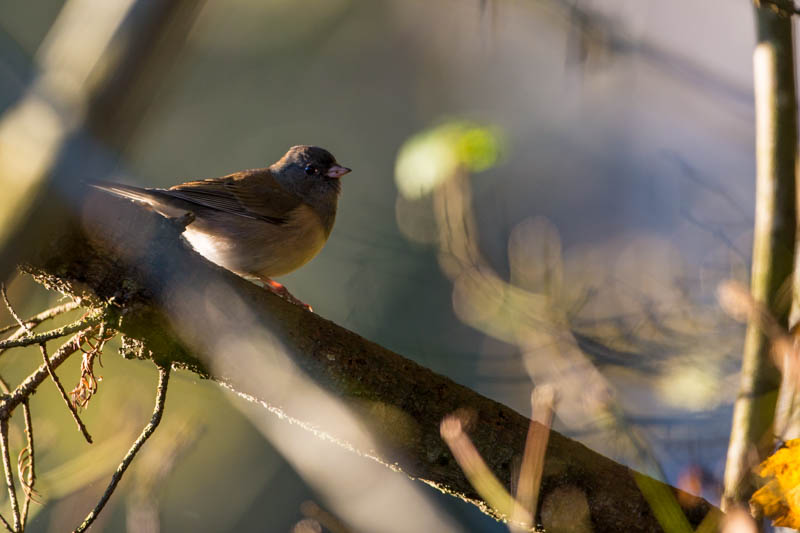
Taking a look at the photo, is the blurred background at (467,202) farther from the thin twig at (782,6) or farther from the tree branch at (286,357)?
the thin twig at (782,6)

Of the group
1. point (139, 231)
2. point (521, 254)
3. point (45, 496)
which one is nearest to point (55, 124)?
point (139, 231)

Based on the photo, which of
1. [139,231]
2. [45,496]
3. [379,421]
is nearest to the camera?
[139,231]

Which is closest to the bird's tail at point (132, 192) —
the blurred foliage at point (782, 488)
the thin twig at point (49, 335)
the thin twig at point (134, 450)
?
the thin twig at point (49, 335)

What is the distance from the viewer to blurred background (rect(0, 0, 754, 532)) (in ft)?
9.02

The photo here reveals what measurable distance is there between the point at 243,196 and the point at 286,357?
200 cm

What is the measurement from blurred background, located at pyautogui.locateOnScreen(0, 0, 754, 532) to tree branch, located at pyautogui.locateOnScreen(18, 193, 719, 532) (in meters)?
0.14

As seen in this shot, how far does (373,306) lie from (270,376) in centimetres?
259

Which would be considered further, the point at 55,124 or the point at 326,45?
the point at 326,45

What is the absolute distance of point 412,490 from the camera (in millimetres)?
3854

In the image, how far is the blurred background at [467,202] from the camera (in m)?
2.75

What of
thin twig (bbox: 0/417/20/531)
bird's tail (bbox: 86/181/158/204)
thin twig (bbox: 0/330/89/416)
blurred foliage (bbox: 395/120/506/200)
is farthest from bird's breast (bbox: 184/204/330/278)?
thin twig (bbox: 0/417/20/531)

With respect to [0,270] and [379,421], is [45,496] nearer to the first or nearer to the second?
[379,421]

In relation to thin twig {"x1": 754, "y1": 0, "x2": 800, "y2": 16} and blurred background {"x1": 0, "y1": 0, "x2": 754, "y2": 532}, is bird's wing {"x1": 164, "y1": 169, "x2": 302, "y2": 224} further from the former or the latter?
thin twig {"x1": 754, "y1": 0, "x2": 800, "y2": 16}

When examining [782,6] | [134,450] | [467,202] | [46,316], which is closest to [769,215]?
[782,6]
